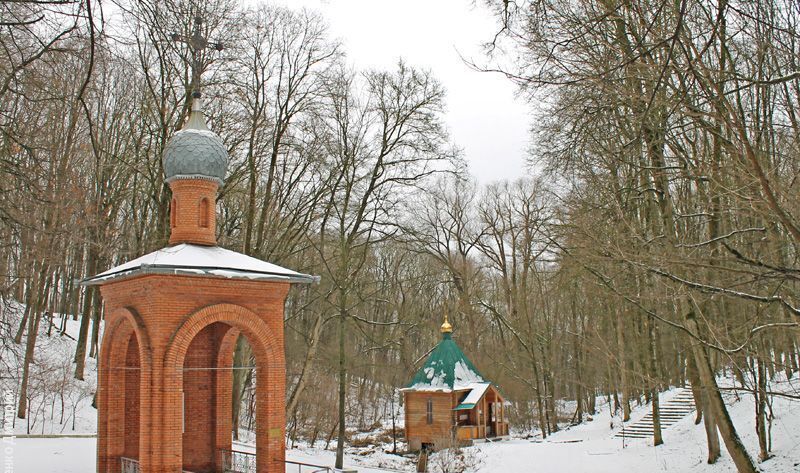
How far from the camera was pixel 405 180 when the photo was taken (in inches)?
881

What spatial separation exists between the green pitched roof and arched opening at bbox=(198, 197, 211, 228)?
15884mm

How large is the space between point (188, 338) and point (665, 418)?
63.5ft

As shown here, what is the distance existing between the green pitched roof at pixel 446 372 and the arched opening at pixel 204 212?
15884mm

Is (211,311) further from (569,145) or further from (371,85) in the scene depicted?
(371,85)

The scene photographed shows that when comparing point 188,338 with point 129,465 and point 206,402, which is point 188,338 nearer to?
point 206,402

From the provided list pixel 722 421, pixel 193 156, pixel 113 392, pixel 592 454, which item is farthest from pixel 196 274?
pixel 592 454

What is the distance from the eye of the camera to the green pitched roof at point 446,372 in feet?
90.2

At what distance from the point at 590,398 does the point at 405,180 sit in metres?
22.6

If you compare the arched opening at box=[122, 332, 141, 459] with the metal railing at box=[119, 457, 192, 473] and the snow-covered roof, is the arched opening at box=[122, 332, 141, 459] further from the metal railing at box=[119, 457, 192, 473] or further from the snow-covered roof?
the snow-covered roof

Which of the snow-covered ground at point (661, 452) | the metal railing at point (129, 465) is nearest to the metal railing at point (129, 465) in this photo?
the metal railing at point (129, 465)

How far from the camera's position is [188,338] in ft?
39.0

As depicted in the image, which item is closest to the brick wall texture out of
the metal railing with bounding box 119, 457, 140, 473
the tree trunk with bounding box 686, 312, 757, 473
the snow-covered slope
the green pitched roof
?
the metal railing with bounding box 119, 457, 140, 473

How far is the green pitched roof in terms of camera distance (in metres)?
27.5

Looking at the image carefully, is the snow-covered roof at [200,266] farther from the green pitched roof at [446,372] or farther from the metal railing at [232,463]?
the green pitched roof at [446,372]
